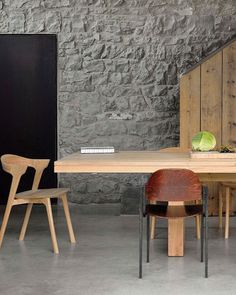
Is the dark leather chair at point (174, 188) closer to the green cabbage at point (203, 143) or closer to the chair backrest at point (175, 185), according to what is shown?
the chair backrest at point (175, 185)

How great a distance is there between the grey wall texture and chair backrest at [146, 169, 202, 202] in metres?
3.62

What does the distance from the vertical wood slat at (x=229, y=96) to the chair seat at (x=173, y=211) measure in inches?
87.4

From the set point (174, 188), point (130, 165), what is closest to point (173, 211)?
point (174, 188)

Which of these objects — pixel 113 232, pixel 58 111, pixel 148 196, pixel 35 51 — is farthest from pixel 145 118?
pixel 148 196

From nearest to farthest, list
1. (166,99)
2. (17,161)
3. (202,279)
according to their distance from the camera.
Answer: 1. (202,279)
2. (17,161)
3. (166,99)

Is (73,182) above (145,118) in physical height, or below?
below

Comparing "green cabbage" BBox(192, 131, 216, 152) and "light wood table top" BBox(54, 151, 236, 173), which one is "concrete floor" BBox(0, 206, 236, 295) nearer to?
"light wood table top" BBox(54, 151, 236, 173)

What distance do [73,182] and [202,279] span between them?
154 inches

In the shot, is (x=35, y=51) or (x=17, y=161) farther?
(x=35, y=51)

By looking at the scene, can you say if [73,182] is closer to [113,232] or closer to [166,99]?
[166,99]

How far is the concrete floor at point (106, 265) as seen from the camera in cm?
378

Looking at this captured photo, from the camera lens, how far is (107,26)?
7707 mm

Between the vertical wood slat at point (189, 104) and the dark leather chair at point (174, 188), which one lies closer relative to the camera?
the dark leather chair at point (174, 188)

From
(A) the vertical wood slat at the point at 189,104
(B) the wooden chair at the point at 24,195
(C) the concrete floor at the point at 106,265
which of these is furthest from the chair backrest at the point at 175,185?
(A) the vertical wood slat at the point at 189,104
